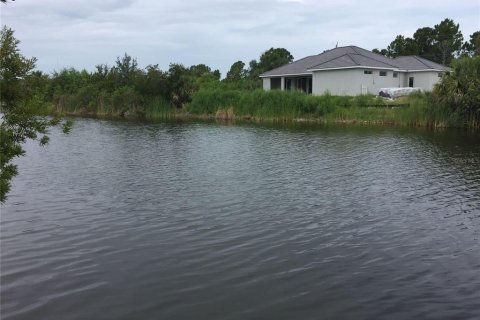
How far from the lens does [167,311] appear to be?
7.03 metres

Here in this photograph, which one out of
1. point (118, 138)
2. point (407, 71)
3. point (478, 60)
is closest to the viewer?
point (118, 138)

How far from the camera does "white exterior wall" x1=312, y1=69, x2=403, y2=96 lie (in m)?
49.4

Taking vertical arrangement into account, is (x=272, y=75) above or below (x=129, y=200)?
above

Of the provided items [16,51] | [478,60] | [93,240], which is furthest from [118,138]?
[478,60]

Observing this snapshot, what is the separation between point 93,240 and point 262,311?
4.58 meters

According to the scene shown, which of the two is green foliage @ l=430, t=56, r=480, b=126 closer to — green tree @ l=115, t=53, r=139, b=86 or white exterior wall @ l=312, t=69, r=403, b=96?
white exterior wall @ l=312, t=69, r=403, b=96

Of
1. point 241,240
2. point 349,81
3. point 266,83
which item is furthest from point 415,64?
point 241,240

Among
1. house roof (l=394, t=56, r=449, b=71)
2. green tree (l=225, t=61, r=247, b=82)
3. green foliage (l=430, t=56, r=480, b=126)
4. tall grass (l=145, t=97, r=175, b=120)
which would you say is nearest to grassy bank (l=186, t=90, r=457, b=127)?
green foliage (l=430, t=56, r=480, b=126)

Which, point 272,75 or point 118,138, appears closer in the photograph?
point 118,138

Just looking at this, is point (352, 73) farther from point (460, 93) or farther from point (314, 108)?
point (460, 93)

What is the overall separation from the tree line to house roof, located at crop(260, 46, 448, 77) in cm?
2240

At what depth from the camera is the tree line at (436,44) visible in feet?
257

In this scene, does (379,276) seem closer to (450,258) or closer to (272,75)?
(450,258)

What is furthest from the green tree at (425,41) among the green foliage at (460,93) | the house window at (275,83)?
the green foliage at (460,93)
